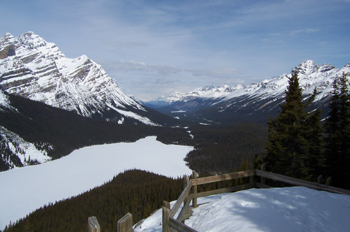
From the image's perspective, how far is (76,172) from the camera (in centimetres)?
10931

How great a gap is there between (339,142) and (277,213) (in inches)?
799

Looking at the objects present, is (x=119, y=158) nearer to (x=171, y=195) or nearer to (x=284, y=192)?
(x=171, y=195)

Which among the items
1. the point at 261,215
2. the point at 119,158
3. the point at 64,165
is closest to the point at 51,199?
the point at 64,165

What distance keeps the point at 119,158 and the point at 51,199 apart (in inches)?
2609

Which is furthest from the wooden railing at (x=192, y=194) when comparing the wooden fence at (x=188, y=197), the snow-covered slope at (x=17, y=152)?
the snow-covered slope at (x=17, y=152)

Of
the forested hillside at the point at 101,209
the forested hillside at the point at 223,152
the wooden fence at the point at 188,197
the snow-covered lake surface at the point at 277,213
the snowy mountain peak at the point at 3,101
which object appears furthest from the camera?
the snowy mountain peak at the point at 3,101

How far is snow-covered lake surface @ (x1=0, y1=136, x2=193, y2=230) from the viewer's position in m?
74.1

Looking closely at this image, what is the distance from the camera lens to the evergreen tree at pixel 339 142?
22.9 meters

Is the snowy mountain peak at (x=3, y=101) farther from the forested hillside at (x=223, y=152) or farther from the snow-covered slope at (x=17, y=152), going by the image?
the forested hillside at (x=223, y=152)

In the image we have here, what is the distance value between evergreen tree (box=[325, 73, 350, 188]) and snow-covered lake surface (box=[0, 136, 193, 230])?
75699mm

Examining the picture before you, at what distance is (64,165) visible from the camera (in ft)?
396

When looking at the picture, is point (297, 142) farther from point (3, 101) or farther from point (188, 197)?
point (3, 101)

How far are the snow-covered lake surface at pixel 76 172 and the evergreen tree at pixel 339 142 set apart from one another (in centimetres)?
7570

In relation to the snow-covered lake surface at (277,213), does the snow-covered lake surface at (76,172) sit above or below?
below
